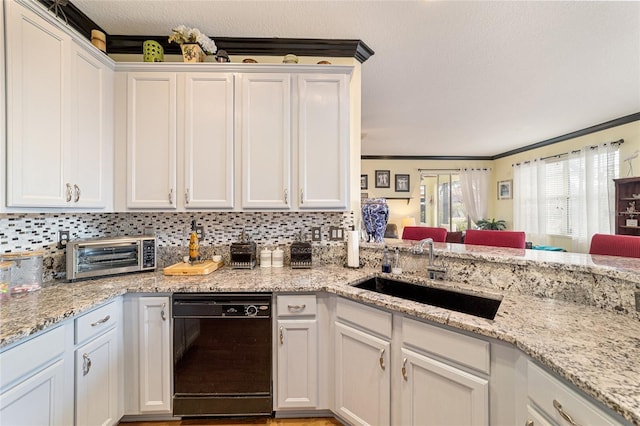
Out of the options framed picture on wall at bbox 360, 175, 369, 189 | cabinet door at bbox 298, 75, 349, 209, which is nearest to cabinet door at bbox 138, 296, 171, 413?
cabinet door at bbox 298, 75, 349, 209

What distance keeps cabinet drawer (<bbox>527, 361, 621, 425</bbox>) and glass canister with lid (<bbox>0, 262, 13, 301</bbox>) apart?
238 centimetres

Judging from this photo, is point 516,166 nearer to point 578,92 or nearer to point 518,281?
point 578,92

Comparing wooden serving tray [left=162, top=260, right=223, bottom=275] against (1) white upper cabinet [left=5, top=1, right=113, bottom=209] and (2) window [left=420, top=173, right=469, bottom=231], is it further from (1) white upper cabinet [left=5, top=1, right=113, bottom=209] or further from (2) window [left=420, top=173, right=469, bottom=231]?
(2) window [left=420, top=173, right=469, bottom=231]

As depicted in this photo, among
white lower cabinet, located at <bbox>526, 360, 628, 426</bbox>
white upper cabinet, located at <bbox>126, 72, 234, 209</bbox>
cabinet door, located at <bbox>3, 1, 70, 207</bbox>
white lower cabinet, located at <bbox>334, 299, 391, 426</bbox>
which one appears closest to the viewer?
white lower cabinet, located at <bbox>526, 360, 628, 426</bbox>

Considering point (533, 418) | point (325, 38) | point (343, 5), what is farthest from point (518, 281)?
point (325, 38)

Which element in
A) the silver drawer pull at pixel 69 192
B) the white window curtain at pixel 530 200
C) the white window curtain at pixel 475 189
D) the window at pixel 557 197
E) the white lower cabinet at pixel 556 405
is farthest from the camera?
the white window curtain at pixel 475 189

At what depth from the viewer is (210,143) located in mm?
1932

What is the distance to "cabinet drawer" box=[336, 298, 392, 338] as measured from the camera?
1374mm

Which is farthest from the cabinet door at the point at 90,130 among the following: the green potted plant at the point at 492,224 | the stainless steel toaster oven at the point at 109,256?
the green potted plant at the point at 492,224

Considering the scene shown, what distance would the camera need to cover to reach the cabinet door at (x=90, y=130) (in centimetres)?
160

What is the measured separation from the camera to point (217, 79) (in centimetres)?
192

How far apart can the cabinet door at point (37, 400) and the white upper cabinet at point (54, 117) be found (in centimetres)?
82

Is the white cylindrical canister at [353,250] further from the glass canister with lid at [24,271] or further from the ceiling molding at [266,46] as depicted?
the glass canister with lid at [24,271]

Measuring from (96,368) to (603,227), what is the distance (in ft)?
20.9
